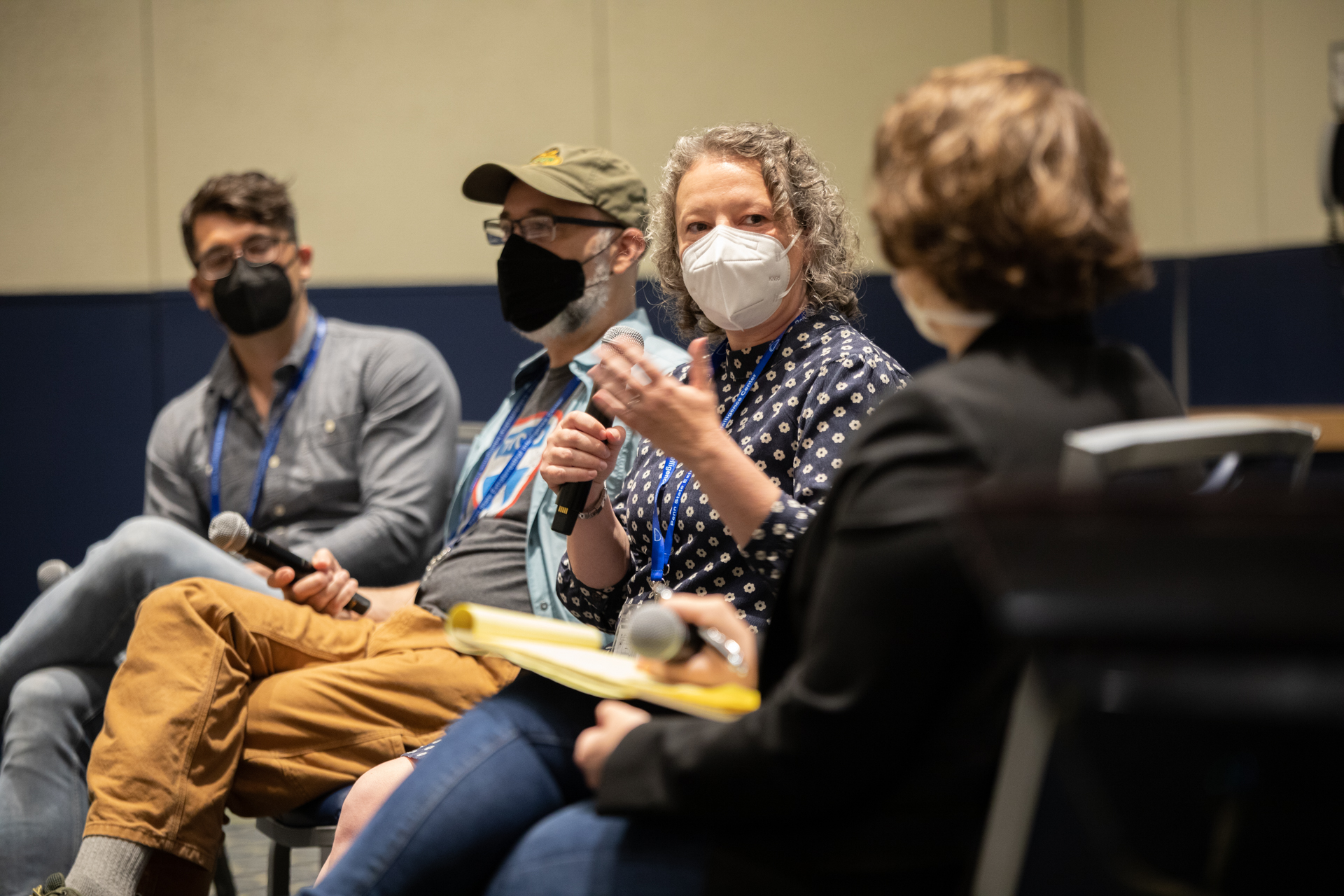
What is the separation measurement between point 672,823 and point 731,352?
94 cm

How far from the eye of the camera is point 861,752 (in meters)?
0.82

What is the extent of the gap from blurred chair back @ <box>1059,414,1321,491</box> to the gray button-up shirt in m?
1.89

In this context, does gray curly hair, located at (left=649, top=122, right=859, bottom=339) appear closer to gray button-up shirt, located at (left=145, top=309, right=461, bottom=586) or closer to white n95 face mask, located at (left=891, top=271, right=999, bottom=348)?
white n95 face mask, located at (left=891, top=271, right=999, bottom=348)

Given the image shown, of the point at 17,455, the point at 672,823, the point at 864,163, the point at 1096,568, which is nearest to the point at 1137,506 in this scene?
the point at 1096,568

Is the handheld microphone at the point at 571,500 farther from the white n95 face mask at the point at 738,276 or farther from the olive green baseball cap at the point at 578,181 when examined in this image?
the olive green baseball cap at the point at 578,181

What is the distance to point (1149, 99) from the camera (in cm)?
419

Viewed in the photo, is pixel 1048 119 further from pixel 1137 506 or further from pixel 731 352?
pixel 731 352

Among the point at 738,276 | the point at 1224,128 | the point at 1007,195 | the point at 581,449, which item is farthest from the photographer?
the point at 1224,128

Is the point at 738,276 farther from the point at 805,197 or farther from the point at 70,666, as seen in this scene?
the point at 70,666

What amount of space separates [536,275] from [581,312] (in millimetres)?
118

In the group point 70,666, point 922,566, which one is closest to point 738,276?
point 922,566

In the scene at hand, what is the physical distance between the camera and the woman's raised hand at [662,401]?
4.27 ft

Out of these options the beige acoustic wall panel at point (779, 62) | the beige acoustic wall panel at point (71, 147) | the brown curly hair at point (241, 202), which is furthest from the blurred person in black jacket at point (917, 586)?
the beige acoustic wall panel at point (71, 147)

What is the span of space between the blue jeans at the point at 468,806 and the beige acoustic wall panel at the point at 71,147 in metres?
3.67
